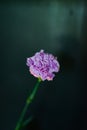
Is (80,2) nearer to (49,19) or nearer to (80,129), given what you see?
(49,19)

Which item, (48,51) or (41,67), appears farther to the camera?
(48,51)

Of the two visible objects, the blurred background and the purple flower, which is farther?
the blurred background

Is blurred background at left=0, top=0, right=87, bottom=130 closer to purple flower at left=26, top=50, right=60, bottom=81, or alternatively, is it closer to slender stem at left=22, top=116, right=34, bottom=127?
slender stem at left=22, top=116, right=34, bottom=127

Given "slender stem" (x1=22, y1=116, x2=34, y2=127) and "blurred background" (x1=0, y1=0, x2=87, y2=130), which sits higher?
"blurred background" (x1=0, y1=0, x2=87, y2=130)

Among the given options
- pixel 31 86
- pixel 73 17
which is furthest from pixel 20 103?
pixel 73 17

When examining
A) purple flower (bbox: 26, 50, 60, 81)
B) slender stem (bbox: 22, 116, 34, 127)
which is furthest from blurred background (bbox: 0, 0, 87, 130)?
purple flower (bbox: 26, 50, 60, 81)

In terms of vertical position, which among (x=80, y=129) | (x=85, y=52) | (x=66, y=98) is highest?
(x=85, y=52)

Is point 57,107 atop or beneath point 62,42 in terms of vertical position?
beneath

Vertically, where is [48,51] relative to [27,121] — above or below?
above
